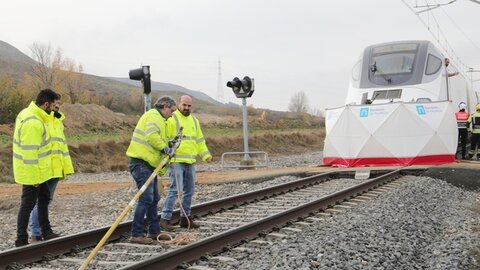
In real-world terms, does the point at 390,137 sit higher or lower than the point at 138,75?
lower

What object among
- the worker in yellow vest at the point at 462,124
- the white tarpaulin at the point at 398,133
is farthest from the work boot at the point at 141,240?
the worker in yellow vest at the point at 462,124

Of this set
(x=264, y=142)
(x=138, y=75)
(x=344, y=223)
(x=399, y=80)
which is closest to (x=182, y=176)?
(x=344, y=223)

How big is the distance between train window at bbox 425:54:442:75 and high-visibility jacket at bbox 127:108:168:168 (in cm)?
1265

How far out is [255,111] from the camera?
3492 inches

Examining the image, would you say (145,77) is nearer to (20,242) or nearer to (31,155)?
(31,155)

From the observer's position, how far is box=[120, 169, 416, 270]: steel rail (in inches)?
228

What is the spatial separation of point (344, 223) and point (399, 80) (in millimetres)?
10516

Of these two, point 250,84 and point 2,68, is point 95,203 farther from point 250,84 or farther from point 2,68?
point 2,68

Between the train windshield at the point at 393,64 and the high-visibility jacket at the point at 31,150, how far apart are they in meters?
12.7

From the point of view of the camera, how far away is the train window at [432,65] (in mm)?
17469

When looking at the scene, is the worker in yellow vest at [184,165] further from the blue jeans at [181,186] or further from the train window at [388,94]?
the train window at [388,94]

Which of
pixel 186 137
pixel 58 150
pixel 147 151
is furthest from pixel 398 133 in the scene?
pixel 58 150

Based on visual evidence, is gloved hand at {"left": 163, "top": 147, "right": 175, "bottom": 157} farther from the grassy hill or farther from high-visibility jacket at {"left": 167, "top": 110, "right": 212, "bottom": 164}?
the grassy hill

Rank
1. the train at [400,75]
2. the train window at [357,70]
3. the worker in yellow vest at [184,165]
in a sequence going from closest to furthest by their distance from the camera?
the worker in yellow vest at [184,165] < the train at [400,75] < the train window at [357,70]
